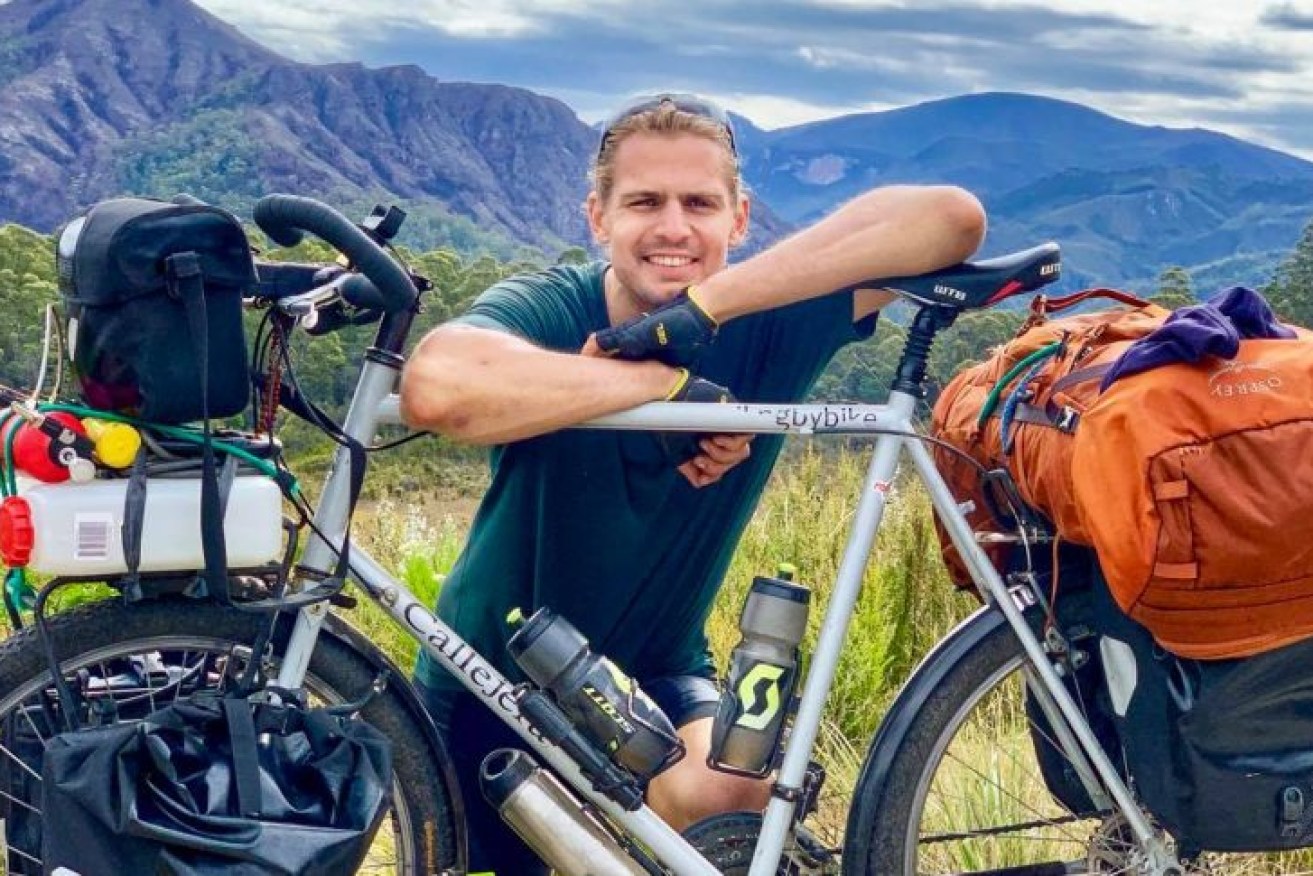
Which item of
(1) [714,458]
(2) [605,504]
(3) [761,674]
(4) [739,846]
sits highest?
(1) [714,458]

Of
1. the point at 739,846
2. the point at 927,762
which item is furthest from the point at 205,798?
the point at 927,762

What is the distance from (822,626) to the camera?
2.33 metres

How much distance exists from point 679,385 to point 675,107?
75 centimetres

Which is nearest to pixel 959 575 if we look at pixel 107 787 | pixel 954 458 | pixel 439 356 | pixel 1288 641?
pixel 954 458

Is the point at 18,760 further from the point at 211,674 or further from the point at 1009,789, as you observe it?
the point at 1009,789

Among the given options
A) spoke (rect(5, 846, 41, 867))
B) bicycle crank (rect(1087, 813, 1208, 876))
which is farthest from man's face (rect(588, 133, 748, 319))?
spoke (rect(5, 846, 41, 867))

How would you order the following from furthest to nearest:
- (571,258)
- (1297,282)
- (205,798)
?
(1297,282) < (571,258) < (205,798)

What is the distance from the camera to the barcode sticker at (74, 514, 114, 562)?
6.39ft

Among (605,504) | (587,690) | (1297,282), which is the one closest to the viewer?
(587,690)

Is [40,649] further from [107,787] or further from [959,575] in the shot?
[959,575]

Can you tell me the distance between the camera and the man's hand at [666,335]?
2.19 meters

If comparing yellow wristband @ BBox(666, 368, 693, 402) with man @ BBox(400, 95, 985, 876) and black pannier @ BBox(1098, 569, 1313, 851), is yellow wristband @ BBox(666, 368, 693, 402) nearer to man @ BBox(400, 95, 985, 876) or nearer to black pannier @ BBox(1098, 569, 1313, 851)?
man @ BBox(400, 95, 985, 876)

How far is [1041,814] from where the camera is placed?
2.92 meters

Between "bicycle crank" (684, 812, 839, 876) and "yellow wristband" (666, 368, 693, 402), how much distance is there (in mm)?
815
